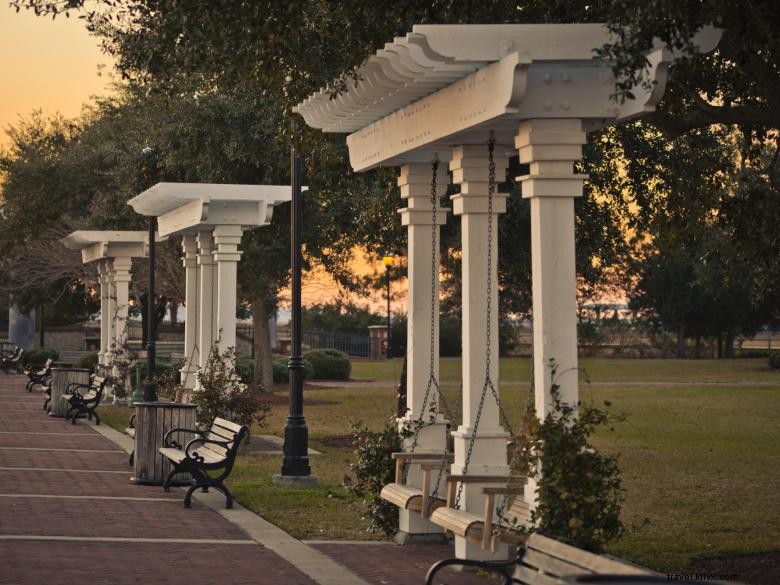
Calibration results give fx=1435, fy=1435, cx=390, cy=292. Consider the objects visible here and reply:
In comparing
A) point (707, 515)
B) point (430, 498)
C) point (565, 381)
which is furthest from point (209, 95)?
point (565, 381)

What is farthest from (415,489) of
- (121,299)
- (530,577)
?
(121,299)

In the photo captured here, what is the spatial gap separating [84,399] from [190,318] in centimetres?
396

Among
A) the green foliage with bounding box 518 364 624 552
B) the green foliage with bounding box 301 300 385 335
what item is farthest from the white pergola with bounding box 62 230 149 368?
the green foliage with bounding box 301 300 385 335

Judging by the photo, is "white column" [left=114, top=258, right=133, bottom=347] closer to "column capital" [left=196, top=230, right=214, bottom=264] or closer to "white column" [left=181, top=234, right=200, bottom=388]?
"white column" [left=181, top=234, right=200, bottom=388]

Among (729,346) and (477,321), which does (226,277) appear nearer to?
(477,321)

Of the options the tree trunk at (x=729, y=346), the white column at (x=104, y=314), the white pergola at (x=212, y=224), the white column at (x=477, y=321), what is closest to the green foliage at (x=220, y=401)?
the white pergola at (x=212, y=224)

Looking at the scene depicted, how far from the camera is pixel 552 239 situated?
9.68 m

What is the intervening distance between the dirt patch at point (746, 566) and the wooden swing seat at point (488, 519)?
224 centimetres

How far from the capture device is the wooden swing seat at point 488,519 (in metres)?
9.64

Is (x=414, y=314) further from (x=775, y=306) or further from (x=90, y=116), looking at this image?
(x=775, y=306)

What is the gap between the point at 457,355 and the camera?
69.7 m

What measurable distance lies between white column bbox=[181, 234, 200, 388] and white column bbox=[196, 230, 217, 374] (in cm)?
54

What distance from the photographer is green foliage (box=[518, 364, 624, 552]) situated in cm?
904

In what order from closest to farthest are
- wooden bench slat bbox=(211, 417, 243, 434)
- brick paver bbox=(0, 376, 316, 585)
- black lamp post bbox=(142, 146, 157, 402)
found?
brick paver bbox=(0, 376, 316, 585), wooden bench slat bbox=(211, 417, 243, 434), black lamp post bbox=(142, 146, 157, 402)
